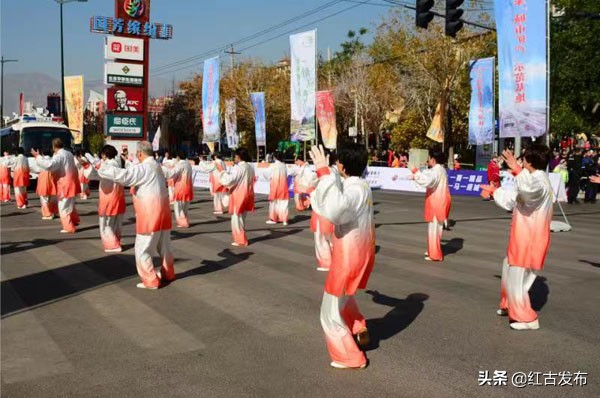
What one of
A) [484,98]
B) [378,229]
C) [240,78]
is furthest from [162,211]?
[240,78]

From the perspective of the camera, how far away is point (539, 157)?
579 centimetres

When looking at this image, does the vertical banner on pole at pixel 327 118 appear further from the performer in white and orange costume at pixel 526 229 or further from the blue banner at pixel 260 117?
the performer in white and orange costume at pixel 526 229

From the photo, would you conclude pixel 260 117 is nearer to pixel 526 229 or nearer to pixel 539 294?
pixel 539 294

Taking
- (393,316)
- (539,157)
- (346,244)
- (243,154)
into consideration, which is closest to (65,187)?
(243,154)

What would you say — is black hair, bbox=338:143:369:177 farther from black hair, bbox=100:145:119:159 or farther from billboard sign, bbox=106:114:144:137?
billboard sign, bbox=106:114:144:137

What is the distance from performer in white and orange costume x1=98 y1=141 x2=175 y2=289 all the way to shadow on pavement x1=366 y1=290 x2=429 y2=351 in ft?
8.90

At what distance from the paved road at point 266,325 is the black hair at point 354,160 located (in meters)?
1.55

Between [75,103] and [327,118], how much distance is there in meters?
17.9

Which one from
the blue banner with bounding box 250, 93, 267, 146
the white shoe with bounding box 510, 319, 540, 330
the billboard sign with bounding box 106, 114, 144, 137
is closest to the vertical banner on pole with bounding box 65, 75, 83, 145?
the billboard sign with bounding box 106, 114, 144, 137

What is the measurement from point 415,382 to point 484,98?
1932 cm

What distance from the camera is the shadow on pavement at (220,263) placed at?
8672 mm

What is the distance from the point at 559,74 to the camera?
27094mm

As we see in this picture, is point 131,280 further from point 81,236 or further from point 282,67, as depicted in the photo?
point 282,67

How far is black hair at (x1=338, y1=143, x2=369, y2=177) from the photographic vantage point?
15.9ft
